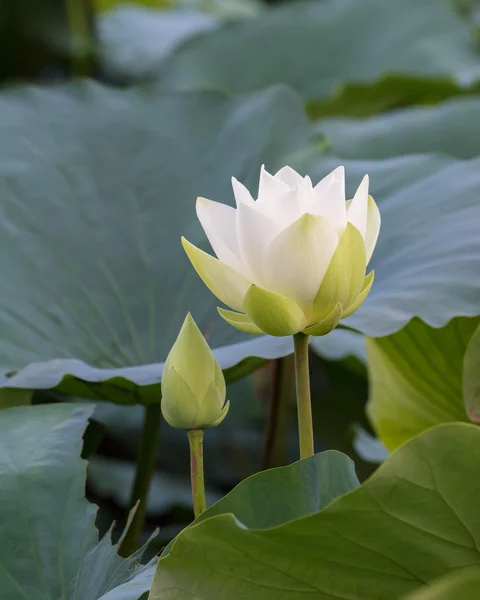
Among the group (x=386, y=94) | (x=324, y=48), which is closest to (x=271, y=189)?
(x=386, y=94)

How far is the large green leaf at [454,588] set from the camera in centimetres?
43

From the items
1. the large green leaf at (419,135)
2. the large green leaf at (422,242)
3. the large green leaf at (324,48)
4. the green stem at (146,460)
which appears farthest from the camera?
the large green leaf at (324,48)

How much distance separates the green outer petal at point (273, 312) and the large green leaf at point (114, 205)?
22 centimetres

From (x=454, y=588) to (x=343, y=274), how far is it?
176mm

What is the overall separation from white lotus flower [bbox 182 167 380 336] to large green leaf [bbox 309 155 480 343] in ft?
0.43

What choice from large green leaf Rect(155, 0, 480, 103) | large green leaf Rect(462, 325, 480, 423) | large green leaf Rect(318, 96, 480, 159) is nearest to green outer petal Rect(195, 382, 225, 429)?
large green leaf Rect(462, 325, 480, 423)

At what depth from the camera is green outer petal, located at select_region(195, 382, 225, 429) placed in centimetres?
46

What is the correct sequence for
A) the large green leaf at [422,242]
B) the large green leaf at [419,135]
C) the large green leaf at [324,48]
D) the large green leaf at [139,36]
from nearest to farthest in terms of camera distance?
the large green leaf at [422,242] < the large green leaf at [419,135] < the large green leaf at [324,48] < the large green leaf at [139,36]

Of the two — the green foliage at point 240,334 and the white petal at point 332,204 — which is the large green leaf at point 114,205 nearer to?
the green foliage at point 240,334

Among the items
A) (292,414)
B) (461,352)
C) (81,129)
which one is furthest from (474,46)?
(461,352)

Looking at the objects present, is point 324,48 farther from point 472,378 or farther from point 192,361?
point 192,361

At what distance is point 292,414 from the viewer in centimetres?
136

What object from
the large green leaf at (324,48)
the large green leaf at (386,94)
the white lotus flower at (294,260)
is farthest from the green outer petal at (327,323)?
the large green leaf at (324,48)

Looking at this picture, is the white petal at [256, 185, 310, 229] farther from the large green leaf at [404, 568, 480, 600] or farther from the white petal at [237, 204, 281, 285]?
the large green leaf at [404, 568, 480, 600]
